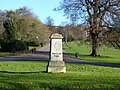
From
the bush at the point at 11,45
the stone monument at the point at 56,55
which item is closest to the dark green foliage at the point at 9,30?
the bush at the point at 11,45

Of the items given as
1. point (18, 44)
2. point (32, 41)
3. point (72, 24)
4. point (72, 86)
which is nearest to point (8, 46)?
point (18, 44)

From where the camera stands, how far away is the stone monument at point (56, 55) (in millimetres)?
17453

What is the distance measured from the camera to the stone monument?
17.5 m

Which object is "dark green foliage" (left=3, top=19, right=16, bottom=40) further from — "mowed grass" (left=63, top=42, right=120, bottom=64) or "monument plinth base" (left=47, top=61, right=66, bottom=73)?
"monument plinth base" (left=47, top=61, right=66, bottom=73)

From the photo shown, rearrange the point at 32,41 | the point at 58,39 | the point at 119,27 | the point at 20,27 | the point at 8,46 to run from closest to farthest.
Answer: the point at 58,39, the point at 119,27, the point at 8,46, the point at 20,27, the point at 32,41

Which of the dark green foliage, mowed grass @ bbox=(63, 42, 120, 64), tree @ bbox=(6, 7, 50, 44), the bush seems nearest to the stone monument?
mowed grass @ bbox=(63, 42, 120, 64)

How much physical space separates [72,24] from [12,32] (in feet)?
75.0

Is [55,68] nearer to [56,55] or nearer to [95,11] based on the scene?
[56,55]

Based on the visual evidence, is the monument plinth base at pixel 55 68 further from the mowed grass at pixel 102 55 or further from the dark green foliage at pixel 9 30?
the dark green foliage at pixel 9 30

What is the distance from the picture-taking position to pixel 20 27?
97.1 metres

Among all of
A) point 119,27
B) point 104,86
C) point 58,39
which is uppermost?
point 119,27

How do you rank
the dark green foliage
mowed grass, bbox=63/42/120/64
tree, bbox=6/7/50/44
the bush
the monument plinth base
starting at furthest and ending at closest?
tree, bbox=6/7/50/44, the dark green foliage, the bush, mowed grass, bbox=63/42/120/64, the monument plinth base

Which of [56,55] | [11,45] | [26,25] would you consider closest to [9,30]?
[11,45]

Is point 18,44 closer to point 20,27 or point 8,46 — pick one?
point 8,46
